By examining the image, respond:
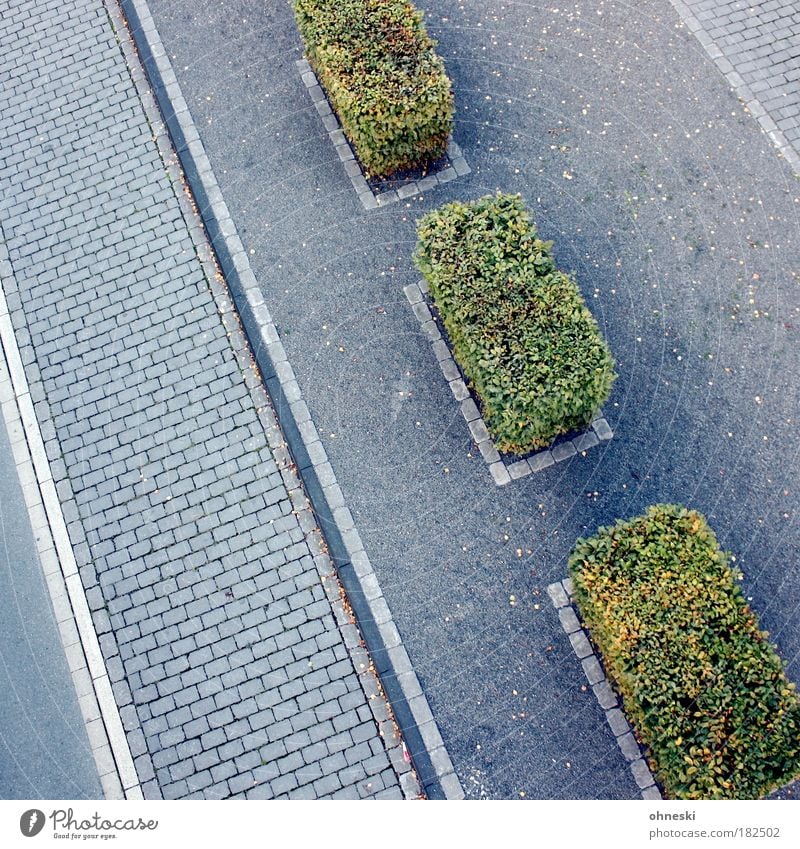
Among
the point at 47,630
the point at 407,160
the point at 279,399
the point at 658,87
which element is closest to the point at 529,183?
the point at 407,160

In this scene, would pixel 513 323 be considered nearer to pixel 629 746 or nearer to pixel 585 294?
pixel 585 294

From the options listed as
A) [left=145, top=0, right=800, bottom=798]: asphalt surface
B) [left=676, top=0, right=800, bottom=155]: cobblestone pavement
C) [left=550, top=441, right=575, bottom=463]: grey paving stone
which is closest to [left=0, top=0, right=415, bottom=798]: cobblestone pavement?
[left=145, top=0, right=800, bottom=798]: asphalt surface

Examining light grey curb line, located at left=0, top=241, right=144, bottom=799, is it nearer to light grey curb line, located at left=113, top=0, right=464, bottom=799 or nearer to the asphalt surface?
light grey curb line, located at left=113, top=0, right=464, bottom=799

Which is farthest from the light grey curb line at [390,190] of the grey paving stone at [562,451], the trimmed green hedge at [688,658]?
the trimmed green hedge at [688,658]

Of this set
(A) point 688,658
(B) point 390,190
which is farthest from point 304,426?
(A) point 688,658

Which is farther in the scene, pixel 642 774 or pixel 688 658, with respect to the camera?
pixel 642 774

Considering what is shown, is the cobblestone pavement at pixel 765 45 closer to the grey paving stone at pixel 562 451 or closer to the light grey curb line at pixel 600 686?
the grey paving stone at pixel 562 451

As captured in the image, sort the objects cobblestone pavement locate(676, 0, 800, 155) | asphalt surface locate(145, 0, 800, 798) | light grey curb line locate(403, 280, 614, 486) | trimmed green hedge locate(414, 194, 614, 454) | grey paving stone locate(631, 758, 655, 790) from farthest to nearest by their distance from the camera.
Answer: cobblestone pavement locate(676, 0, 800, 155), light grey curb line locate(403, 280, 614, 486), asphalt surface locate(145, 0, 800, 798), trimmed green hedge locate(414, 194, 614, 454), grey paving stone locate(631, 758, 655, 790)
